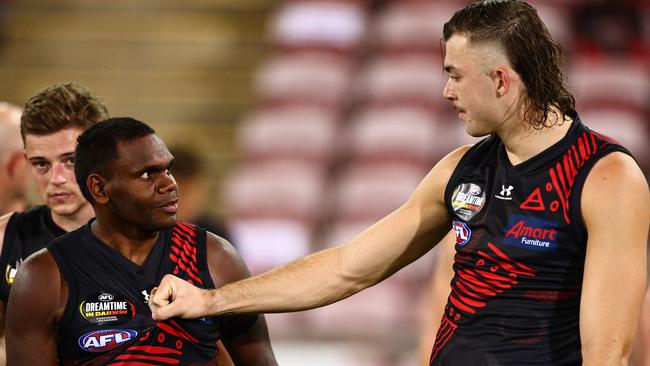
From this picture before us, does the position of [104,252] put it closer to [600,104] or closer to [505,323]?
[505,323]

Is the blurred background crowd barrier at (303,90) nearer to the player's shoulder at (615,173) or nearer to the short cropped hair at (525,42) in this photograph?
the short cropped hair at (525,42)

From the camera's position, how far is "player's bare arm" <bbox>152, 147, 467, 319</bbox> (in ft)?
10.9

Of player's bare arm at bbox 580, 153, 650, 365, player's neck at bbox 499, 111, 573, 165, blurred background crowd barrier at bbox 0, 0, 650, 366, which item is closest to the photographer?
player's bare arm at bbox 580, 153, 650, 365

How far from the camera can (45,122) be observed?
374 cm

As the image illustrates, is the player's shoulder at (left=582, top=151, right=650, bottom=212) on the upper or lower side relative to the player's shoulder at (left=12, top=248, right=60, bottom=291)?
upper

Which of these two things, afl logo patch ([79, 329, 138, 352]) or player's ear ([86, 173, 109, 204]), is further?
player's ear ([86, 173, 109, 204])

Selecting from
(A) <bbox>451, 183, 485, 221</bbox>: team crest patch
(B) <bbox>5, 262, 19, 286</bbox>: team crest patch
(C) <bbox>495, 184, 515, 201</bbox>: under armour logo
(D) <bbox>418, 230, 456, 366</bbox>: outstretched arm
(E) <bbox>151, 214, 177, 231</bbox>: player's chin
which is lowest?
(D) <bbox>418, 230, 456, 366</bbox>: outstretched arm

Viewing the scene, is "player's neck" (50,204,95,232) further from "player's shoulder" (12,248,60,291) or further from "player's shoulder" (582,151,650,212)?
"player's shoulder" (582,151,650,212)

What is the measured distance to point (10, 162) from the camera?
169 inches

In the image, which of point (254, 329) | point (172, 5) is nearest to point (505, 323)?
point (254, 329)

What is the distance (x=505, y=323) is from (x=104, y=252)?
1.09 metres

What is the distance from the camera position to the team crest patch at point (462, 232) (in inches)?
126


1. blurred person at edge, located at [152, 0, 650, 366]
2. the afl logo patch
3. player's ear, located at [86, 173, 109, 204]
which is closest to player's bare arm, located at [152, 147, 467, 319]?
blurred person at edge, located at [152, 0, 650, 366]

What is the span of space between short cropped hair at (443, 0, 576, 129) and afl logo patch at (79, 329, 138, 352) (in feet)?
3.90
